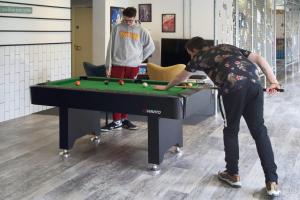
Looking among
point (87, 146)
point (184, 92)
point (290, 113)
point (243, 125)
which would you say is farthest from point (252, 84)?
point (290, 113)

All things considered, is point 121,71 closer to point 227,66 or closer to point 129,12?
point 129,12

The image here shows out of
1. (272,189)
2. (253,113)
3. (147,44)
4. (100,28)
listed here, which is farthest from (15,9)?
(272,189)

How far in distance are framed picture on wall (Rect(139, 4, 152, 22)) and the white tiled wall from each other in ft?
7.02

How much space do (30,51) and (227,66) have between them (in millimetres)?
3939

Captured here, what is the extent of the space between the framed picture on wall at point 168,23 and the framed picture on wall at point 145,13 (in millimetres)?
306

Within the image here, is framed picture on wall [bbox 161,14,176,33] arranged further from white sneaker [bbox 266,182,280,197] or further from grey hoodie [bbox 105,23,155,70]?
white sneaker [bbox 266,182,280,197]

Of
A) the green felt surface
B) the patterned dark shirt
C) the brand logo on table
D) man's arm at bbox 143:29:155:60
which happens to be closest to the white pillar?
man's arm at bbox 143:29:155:60

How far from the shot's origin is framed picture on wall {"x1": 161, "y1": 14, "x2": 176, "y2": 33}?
8508mm

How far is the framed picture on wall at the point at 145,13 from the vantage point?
870 centimetres

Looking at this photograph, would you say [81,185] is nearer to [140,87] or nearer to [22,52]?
[140,87]

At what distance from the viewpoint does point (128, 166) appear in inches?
167

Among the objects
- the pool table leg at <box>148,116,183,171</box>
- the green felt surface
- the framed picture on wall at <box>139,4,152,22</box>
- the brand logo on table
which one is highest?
the framed picture on wall at <box>139,4,152,22</box>

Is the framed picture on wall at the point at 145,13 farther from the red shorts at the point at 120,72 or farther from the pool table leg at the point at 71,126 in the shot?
the pool table leg at the point at 71,126

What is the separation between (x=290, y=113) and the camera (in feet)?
22.1
